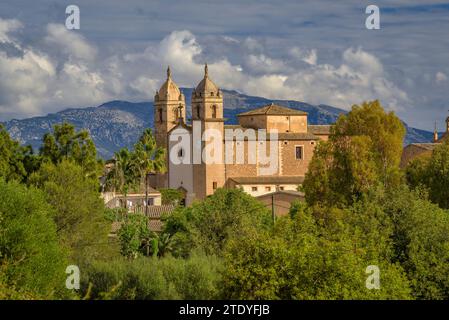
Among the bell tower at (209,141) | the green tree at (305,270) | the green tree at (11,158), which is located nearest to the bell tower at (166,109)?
the bell tower at (209,141)

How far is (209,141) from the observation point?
80938mm

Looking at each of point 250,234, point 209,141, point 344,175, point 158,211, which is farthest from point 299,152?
point 250,234

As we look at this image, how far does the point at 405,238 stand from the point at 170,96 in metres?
64.5

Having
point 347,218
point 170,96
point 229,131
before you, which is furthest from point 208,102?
point 347,218

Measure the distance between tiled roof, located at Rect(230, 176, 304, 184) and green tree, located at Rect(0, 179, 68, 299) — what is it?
4728 centimetres

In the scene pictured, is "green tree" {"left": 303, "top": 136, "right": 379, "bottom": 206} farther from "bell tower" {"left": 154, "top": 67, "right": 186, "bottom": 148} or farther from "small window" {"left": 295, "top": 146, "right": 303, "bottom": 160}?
"bell tower" {"left": 154, "top": 67, "right": 186, "bottom": 148}

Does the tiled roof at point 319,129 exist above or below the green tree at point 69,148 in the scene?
above

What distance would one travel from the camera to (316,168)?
40094mm

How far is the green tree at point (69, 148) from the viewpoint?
47.6 metres

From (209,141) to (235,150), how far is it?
2.48 meters

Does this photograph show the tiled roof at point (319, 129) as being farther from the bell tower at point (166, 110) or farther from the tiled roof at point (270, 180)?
the bell tower at point (166, 110)

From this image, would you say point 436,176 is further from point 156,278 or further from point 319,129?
point 319,129

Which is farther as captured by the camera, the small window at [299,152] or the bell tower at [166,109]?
the bell tower at [166,109]
